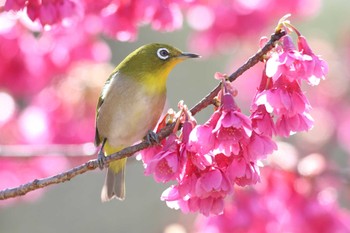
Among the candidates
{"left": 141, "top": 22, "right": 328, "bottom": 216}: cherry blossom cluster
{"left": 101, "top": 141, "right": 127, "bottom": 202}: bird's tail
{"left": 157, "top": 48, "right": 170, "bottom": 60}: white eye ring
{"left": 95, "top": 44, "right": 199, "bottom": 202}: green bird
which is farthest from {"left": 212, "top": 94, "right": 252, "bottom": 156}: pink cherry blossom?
{"left": 101, "top": 141, "right": 127, "bottom": 202}: bird's tail

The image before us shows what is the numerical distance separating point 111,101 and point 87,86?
176cm

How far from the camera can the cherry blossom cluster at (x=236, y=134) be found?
2.30 m

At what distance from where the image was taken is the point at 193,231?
478 cm

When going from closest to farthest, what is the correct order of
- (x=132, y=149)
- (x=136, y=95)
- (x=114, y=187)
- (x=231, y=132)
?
(x=231, y=132) → (x=132, y=149) → (x=136, y=95) → (x=114, y=187)

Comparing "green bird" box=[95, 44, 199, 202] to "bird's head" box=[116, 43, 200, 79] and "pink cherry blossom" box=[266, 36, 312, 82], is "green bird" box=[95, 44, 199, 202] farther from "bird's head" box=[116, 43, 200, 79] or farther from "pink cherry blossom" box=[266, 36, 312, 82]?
"pink cherry blossom" box=[266, 36, 312, 82]

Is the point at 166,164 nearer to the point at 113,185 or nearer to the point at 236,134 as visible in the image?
the point at 236,134

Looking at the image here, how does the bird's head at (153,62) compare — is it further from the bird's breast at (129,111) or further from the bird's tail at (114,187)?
the bird's tail at (114,187)

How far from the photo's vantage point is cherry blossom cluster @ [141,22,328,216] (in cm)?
230

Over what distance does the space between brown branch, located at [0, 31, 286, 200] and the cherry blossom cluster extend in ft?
0.09

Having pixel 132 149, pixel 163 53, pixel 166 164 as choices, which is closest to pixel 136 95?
pixel 163 53

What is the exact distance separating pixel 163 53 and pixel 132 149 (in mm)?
823

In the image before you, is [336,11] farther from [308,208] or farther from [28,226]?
[308,208]

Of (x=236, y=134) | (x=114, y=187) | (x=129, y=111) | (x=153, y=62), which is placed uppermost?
(x=236, y=134)

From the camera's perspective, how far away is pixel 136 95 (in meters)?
3.30
